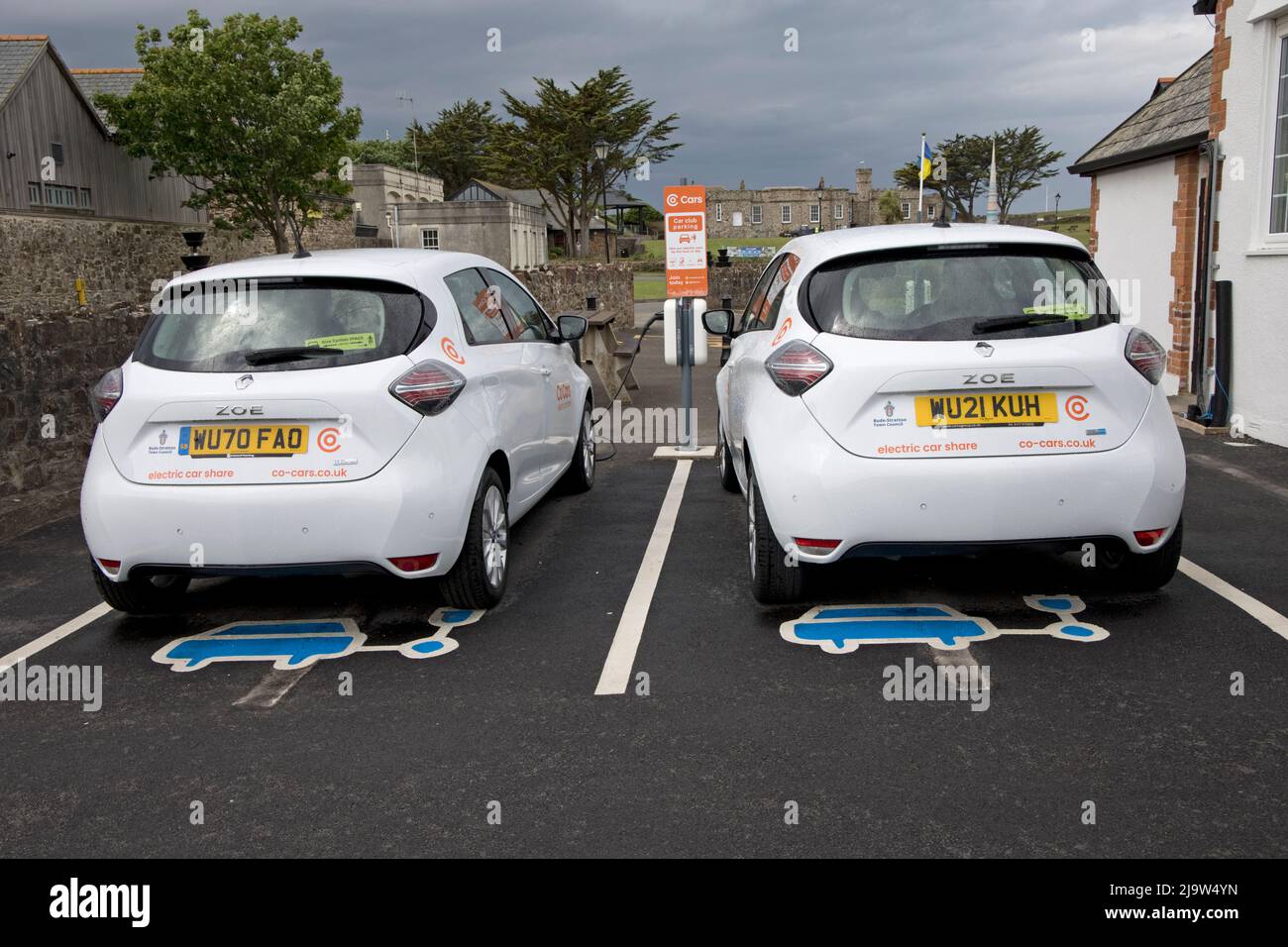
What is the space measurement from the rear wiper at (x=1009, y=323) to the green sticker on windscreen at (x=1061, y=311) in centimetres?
3

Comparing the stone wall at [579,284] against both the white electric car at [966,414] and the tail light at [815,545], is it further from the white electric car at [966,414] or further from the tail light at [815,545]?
the tail light at [815,545]

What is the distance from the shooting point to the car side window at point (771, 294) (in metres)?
5.84

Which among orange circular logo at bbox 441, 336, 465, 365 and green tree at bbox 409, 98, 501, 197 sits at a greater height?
green tree at bbox 409, 98, 501, 197

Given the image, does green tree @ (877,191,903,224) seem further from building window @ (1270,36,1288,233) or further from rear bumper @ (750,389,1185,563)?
rear bumper @ (750,389,1185,563)

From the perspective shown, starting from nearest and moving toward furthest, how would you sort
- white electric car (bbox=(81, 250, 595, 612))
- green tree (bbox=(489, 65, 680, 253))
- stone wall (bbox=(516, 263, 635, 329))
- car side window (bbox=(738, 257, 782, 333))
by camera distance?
white electric car (bbox=(81, 250, 595, 612)), car side window (bbox=(738, 257, 782, 333)), stone wall (bbox=(516, 263, 635, 329)), green tree (bbox=(489, 65, 680, 253))

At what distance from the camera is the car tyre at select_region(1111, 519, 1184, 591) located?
17.0 feet

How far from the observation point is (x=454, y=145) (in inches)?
4397

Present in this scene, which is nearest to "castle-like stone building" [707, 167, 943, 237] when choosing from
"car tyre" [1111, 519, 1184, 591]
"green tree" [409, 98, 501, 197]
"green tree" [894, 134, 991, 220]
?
"green tree" [409, 98, 501, 197]

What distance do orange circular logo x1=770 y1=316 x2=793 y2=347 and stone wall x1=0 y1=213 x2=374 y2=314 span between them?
26.7 meters

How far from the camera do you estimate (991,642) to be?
4855 millimetres

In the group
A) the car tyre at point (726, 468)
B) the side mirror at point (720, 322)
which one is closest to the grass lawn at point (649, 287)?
the car tyre at point (726, 468)
